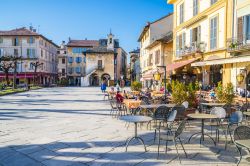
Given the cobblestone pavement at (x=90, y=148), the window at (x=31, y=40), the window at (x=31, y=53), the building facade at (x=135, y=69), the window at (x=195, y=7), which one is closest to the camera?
the cobblestone pavement at (x=90, y=148)

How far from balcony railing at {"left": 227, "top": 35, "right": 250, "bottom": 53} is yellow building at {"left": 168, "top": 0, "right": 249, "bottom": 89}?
433 millimetres

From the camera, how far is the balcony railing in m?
13.4

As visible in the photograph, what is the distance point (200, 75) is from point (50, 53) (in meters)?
52.4

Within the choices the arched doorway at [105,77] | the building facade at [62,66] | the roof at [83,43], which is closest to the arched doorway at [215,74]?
the arched doorway at [105,77]

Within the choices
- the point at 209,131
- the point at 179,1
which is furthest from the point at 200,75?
the point at 209,131

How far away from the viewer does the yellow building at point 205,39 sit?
15.6 metres

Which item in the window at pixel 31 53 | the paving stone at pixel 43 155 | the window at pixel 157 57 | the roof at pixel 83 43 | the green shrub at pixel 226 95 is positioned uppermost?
the roof at pixel 83 43

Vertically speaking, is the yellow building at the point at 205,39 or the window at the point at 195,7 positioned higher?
the window at the point at 195,7

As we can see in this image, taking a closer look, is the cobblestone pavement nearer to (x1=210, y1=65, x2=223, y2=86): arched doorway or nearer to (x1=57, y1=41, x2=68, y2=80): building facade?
(x1=210, y1=65, x2=223, y2=86): arched doorway

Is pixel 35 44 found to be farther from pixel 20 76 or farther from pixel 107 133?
pixel 107 133

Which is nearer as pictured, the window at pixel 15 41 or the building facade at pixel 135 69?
the building facade at pixel 135 69

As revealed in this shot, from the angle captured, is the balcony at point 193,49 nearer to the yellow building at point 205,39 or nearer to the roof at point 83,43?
the yellow building at point 205,39

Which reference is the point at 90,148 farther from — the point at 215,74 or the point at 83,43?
the point at 83,43

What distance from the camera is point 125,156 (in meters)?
5.85
